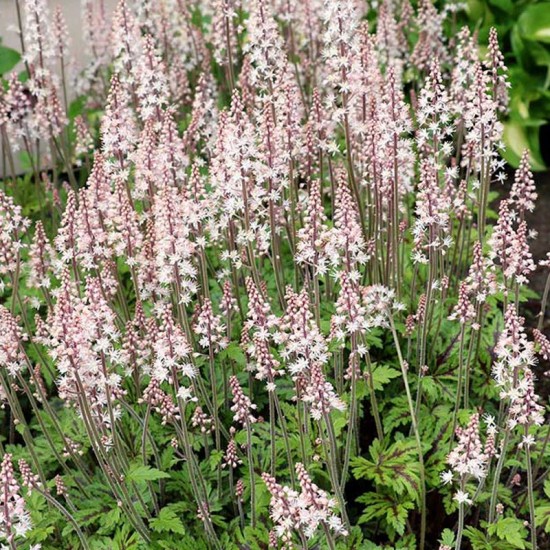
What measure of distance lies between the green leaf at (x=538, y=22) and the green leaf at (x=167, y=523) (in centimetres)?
694

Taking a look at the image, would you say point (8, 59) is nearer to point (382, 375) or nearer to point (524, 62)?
point (382, 375)

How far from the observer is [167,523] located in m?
4.06

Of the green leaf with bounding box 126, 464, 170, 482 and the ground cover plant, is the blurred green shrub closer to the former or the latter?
the ground cover plant

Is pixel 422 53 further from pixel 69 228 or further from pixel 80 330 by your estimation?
pixel 80 330

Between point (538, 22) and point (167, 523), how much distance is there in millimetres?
7145

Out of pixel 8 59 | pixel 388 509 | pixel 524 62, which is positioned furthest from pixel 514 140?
pixel 388 509

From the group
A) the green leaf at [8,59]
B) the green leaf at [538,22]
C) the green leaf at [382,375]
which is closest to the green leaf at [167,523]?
the green leaf at [382,375]

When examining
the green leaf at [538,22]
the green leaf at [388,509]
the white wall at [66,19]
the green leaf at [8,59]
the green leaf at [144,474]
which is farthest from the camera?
the white wall at [66,19]

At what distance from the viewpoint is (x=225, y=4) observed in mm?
5492

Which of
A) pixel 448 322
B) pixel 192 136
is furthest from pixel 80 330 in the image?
pixel 448 322

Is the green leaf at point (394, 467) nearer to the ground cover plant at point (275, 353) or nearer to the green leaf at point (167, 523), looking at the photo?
the ground cover plant at point (275, 353)

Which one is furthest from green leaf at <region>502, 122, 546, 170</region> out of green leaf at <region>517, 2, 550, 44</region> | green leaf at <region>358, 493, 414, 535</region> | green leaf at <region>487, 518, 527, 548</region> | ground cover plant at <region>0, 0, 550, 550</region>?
green leaf at <region>487, 518, 527, 548</region>

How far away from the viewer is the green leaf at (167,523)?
3998mm

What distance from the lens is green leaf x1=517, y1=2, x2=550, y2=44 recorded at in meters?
8.93
